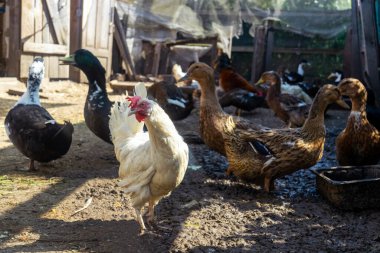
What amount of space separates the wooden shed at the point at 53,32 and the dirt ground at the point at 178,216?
5.77m

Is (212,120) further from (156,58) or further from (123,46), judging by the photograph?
(156,58)

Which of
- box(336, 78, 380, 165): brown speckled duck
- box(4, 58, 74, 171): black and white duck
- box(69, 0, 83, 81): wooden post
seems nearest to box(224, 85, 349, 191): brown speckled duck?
box(336, 78, 380, 165): brown speckled duck

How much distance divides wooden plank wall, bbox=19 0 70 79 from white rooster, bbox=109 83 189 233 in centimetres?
786

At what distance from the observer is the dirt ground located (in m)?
3.15

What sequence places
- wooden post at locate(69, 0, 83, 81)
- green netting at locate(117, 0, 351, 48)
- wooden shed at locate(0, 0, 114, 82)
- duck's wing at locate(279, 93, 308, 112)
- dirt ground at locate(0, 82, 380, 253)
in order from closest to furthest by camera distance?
dirt ground at locate(0, 82, 380, 253) → duck's wing at locate(279, 93, 308, 112) → wooden shed at locate(0, 0, 114, 82) → wooden post at locate(69, 0, 83, 81) → green netting at locate(117, 0, 351, 48)

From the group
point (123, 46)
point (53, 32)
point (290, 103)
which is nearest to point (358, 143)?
point (290, 103)

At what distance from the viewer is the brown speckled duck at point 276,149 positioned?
416cm

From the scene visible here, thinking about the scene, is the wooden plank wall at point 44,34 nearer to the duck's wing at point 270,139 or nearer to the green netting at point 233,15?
the green netting at point 233,15

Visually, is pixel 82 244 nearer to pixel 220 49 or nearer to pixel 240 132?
pixel 240 132

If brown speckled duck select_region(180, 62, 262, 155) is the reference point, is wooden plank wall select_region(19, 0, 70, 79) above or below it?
above

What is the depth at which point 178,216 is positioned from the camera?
3680 mm

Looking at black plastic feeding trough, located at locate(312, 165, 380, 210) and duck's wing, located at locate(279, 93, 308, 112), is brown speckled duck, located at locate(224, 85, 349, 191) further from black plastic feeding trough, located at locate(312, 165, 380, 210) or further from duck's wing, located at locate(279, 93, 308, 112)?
duck's wing, located at locate(279, 93, 308, 112)

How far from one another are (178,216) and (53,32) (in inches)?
349

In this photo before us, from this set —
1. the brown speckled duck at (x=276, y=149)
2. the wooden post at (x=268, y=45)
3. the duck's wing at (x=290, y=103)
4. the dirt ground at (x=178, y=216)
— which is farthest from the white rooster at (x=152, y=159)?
the wooden post at (x=268, y=45)
